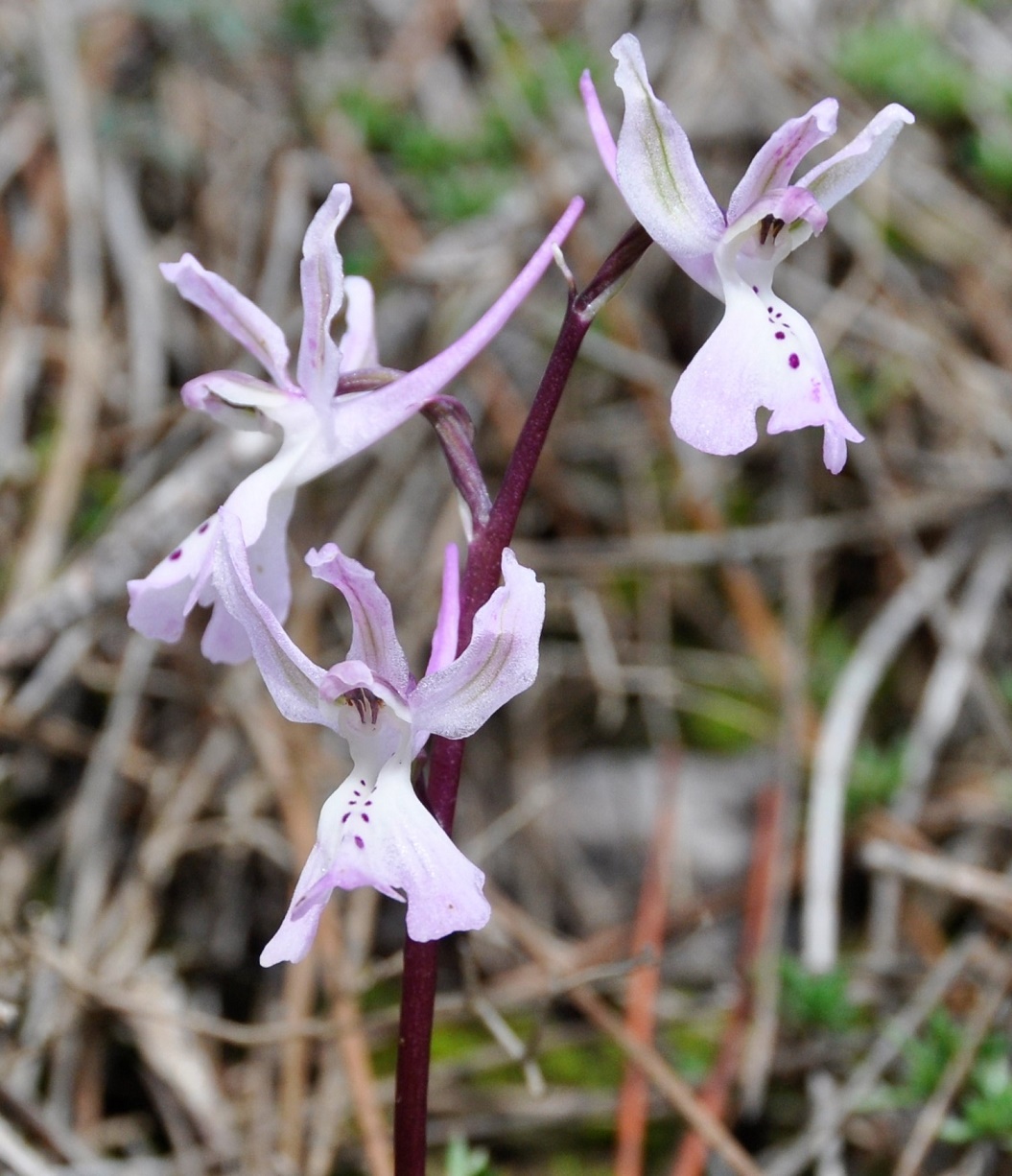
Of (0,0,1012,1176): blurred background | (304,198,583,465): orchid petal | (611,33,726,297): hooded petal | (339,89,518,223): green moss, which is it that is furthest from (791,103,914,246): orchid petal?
(339,89,518,223): green moss

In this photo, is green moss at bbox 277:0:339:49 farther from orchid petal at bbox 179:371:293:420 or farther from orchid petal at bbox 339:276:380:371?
orchid petal at bbox 179:371:293:420

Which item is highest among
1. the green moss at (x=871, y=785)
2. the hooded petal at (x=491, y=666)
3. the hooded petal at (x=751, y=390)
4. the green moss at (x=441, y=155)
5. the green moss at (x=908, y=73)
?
the green moss at (x=908, y=73)

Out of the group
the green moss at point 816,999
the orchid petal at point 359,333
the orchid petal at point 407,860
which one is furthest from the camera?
the green moss at point 816,999

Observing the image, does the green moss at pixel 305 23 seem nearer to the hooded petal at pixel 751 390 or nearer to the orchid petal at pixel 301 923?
the hooded petal at pixel 751 390

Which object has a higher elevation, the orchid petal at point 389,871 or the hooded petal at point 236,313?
the hooded petal at point 236,313

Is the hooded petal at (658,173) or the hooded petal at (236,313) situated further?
the hooded petal at (236,313)

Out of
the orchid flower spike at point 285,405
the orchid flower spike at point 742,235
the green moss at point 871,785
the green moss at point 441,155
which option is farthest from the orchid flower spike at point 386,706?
the green moss at point 441,155

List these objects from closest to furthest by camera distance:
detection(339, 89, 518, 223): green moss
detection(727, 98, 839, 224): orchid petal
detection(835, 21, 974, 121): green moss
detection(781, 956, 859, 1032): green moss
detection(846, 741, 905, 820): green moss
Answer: detection(727, 98, 839, 224): orchid petal → detection(781, 956, 859, 1032): green moss → detection(846, 741, 905, 820): green moss → detection(339, 89, 518, 223): green moss → detection(835, 21, 974, 121): green moss

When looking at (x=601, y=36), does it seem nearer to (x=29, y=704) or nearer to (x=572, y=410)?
(x=572, y=410)
